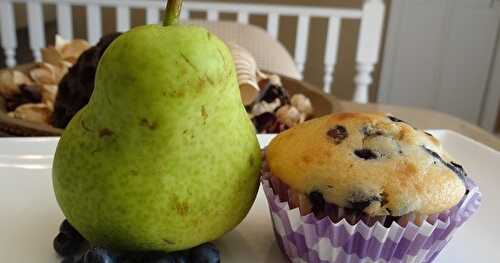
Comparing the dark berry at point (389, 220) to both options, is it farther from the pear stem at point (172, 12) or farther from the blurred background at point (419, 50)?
the blurred background at point (419, 50)

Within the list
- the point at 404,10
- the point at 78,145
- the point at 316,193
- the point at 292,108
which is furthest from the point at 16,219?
the point at 404,10

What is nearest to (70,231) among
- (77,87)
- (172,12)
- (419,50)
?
(172,12)

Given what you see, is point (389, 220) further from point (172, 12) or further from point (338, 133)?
point (172, 12)

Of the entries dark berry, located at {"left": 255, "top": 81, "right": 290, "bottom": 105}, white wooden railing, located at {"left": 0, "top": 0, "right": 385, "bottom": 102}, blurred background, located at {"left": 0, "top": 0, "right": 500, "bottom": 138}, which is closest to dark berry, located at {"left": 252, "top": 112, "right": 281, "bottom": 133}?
dark berry, located at {"left": 255, "top": 81, "right": 290, "bottom": 105}

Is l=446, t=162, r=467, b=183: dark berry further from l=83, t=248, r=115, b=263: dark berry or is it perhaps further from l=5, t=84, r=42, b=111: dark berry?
l=5, t=84, r=42, b=111: dark berry

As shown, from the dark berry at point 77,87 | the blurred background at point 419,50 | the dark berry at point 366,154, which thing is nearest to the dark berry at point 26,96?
the dark berry at point 77,87

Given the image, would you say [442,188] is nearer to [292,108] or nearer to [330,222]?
[330,222]
